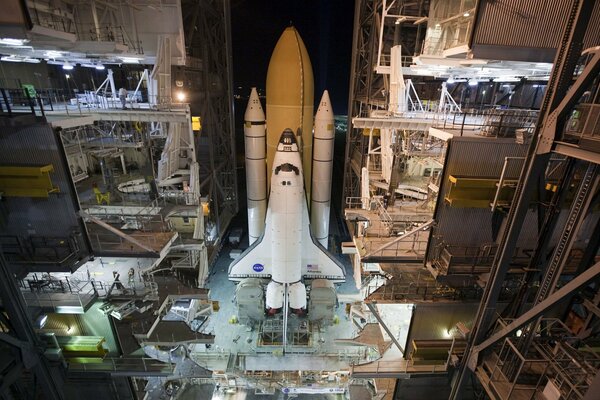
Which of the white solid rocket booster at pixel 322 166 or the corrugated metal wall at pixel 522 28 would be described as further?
the white solid rocket booster at pixel 322 166

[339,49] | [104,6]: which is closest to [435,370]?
[104,6]

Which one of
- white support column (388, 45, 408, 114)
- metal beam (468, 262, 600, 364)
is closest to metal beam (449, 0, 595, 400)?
metal beam (468, 262, 600, 364)

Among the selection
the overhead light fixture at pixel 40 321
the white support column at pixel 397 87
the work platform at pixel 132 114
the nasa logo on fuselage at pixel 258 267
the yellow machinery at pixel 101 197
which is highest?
the white support column at pixel 397 87

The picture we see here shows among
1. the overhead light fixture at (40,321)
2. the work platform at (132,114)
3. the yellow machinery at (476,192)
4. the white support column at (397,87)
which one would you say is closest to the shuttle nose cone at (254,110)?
the work platform at (132,114)

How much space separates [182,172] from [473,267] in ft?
35.6

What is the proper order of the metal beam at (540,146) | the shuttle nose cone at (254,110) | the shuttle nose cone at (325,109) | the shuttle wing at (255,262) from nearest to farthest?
the metal beam at (540,146) → the shuttle nose cone at (325,109) → the shuttle nose cone at (254,110) → the shuttle wing at (255,262)

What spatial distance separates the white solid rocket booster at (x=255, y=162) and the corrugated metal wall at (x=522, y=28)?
7.98 m

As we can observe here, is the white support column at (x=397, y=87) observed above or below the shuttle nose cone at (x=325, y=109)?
above

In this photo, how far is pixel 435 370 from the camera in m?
9.94

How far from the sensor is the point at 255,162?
13.1 metres

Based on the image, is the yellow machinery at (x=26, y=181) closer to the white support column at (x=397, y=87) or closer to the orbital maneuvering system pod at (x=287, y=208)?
the orbital maneuvering system pod at (x=287, y=208)

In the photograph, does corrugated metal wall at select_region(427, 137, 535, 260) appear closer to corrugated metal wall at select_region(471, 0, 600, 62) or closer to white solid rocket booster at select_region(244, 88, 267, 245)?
corrugated metal wall at select_region(471, 0, 600, 62)

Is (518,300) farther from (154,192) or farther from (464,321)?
(154,192)

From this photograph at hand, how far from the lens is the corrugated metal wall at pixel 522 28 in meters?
6.96
